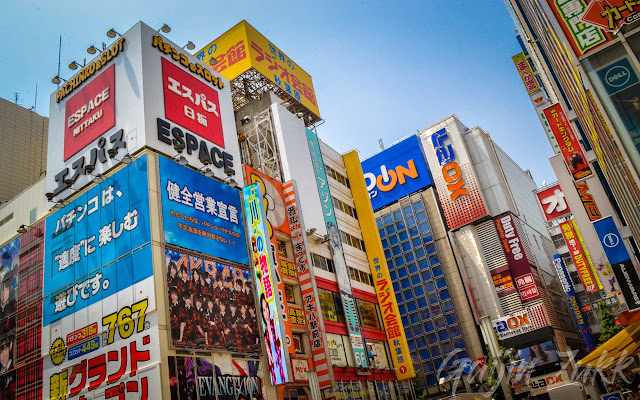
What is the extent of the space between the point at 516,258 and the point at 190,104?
132 feet

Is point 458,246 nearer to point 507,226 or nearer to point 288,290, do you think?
point 507,226

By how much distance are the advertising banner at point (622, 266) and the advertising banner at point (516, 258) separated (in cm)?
3566

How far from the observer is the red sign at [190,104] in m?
34.6

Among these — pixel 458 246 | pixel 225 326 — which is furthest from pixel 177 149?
pixel 458 246

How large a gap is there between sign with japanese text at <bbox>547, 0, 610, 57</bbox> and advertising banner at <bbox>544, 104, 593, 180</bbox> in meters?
9.84

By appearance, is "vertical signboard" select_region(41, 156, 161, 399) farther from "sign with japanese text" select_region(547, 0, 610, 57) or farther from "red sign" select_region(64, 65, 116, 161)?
"sign with japanese text" select_region(547, 0, 610, 57)

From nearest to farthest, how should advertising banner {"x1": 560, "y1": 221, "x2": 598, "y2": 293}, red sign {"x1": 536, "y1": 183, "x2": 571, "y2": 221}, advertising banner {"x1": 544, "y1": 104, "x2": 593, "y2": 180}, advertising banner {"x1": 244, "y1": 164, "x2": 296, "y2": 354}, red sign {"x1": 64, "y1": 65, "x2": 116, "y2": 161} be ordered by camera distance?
1. advertising banner {"x1": 544, "y1": 104, "x2": 593, "y2": 180}
2. advertising banner {"x1": 244, "y1": 164, "x2": 296, "y2": 354}
3. red sign {"x1": 64, "y1": 65, "x2": 116, "y2": 161}
4. red sign {"x1": 536, "y1": 183, "x2": 571, "y2": 221}
5. advertising banner {"x1": 560, "y1": 221, "x2": 598, "y2": 293}

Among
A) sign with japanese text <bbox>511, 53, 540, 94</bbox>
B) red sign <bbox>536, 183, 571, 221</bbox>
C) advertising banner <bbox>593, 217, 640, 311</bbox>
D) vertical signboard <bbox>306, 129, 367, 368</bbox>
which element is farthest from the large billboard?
advertising banner <bbox>593, 217, 640, 311</bbox>

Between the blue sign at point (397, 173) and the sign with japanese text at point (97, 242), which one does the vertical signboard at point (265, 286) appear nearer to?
the sign with japanese text at point (97, 242)

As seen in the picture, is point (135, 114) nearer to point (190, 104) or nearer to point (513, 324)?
point (190, 104)

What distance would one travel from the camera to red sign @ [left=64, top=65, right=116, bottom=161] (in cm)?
3438

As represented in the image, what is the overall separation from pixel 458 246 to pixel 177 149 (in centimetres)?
3974

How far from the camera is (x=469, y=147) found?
66.0m

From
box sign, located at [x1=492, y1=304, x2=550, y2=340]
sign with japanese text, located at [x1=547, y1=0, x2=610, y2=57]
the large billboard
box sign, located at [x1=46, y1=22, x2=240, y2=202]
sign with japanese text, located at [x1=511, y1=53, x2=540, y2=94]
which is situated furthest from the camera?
the large billboard
